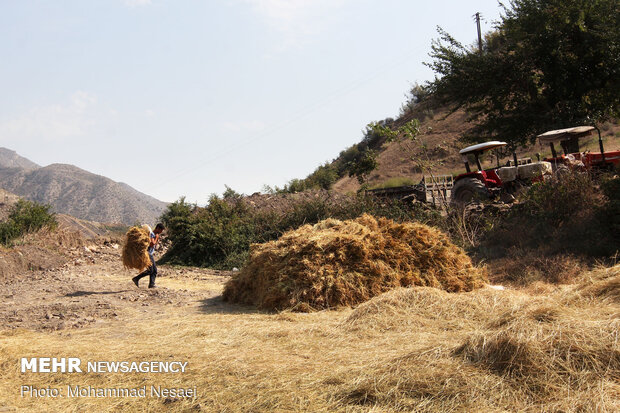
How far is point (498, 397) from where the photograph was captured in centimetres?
335

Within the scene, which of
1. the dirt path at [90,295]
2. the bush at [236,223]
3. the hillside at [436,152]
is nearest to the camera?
the dirt path at [90,295]

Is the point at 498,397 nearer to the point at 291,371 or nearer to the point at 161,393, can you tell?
the point at 291,371

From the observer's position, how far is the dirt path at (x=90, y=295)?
739cm

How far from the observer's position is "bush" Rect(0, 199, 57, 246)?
1723 cm

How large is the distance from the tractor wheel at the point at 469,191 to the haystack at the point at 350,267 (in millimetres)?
5869

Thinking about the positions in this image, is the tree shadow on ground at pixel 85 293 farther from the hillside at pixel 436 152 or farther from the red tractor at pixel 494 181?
the hillside at pixel 436 152

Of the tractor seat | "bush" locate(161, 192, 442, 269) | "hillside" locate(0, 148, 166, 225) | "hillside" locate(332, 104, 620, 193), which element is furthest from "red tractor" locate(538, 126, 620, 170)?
"hillside" locate(0, 148, 166, 225)

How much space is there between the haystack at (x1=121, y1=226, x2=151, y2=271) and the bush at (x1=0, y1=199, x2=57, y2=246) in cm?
915

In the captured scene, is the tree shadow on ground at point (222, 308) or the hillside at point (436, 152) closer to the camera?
the tree shadow on ground at point (222, 308)

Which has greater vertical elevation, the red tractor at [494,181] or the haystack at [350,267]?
the red tractor at [494,181]

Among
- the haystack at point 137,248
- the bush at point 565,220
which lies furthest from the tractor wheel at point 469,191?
the haystack at point 137,248

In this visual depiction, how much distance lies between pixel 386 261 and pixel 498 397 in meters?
4.67

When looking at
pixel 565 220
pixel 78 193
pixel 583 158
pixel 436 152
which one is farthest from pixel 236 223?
pixel 78 193

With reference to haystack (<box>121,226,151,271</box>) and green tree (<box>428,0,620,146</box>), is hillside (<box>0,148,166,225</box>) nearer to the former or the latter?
green tree (<box>428,0,620,146</box>)
